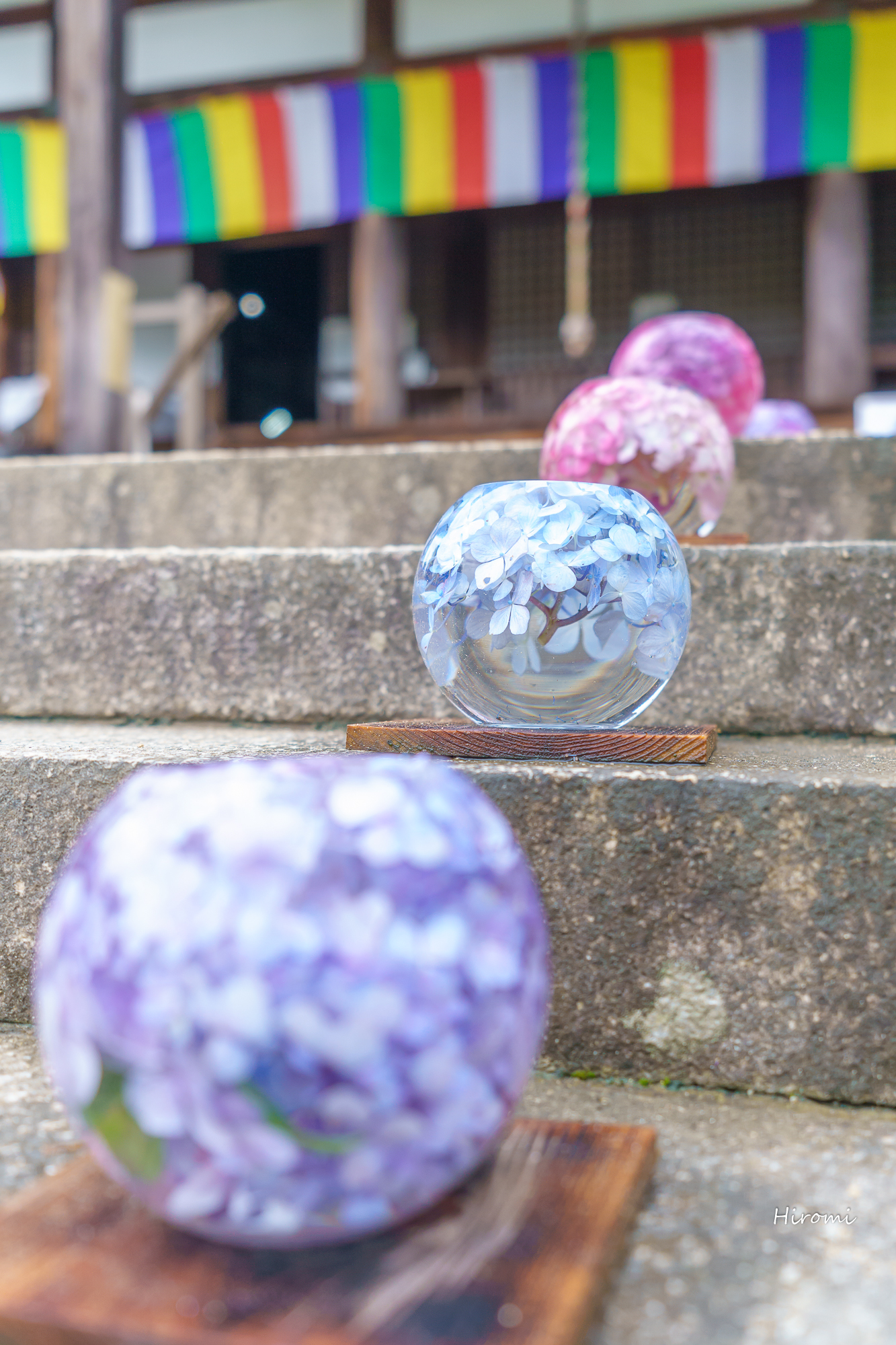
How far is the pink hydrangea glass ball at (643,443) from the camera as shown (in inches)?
55.2

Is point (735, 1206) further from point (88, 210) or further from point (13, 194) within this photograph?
point (13, 194)

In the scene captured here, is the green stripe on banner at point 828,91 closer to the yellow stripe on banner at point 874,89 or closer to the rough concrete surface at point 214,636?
the yellow stripe on banner at point 874,89

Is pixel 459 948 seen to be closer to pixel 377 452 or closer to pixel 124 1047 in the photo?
pixel 124 1047

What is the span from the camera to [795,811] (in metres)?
0.97

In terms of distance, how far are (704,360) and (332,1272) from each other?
160 cm

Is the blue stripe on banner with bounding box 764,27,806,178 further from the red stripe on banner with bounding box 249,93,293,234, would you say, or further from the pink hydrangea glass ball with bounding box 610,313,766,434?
the pink hydrangea glass ball with bounding box 610,313,766,434

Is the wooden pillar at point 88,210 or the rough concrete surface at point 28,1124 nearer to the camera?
the rough concrete surface at point 28,1124

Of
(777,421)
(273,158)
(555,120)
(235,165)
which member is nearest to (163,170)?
(235,165)

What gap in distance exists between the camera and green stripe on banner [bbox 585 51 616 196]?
4805 millimetres

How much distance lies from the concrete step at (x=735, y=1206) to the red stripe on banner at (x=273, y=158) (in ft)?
16.5

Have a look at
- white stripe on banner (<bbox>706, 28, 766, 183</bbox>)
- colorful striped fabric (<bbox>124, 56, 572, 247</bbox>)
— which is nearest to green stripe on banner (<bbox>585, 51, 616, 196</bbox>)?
colorful striped fabric (<bbox>124, 56, 572, 247</bbox>)

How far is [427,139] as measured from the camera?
505cm

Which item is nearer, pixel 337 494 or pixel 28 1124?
pixel 28 1124

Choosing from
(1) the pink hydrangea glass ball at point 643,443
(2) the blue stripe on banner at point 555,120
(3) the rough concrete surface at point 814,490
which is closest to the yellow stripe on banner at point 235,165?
(2) the blue stripe on banner at point 555,120
